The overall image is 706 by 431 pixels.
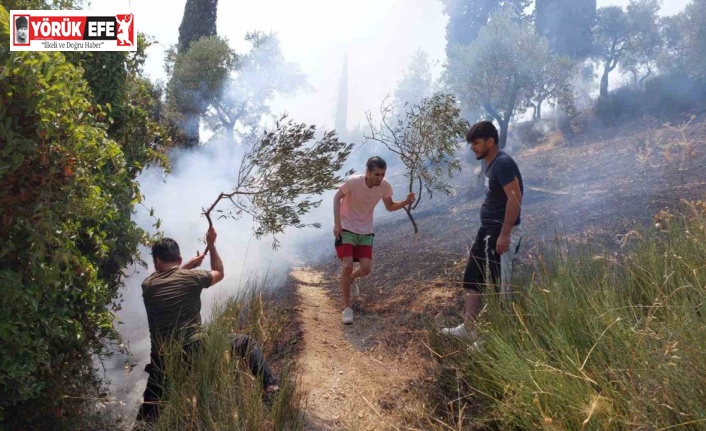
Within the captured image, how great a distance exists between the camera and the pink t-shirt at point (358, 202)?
543 centimetres

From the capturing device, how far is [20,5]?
3.50 m

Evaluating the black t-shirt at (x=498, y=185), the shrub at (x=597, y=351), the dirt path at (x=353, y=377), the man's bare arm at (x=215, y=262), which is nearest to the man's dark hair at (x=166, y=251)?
the man's bare arm at (x=215, y=262)

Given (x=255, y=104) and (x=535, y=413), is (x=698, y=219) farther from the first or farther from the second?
(x=255, y=104)

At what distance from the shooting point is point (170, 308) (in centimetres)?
370

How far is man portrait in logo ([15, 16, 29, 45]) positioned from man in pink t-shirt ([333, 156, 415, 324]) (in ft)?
9.81

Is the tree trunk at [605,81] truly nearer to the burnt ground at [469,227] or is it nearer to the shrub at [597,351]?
the burnt ground at [469,227]

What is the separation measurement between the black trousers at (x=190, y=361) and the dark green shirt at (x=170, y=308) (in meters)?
0.10

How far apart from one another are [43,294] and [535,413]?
257 cm

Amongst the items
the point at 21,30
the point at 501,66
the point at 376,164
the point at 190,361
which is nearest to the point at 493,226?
the point at 376,164

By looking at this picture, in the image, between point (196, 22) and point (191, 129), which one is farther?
point (196, 22)

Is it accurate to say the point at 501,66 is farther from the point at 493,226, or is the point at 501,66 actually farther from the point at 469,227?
the point at 493,226

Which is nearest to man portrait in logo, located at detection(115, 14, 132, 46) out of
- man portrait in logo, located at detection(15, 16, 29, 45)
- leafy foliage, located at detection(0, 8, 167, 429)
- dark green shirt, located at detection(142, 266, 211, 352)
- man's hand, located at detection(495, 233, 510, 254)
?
man portrait in logo, located at detection(15, 16, 29, 45)

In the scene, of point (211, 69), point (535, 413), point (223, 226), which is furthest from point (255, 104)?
point (535, 413)

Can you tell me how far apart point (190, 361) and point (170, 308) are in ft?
1.33
